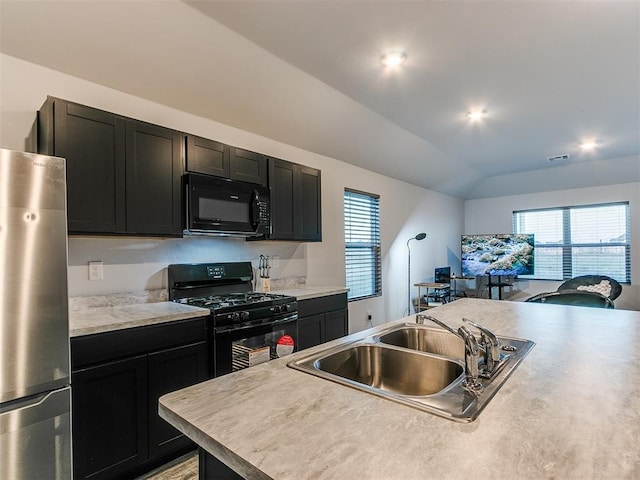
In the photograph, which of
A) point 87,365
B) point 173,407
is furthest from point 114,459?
point 173,407

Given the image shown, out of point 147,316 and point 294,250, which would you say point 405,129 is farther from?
point 147,316

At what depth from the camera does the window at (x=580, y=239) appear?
234 inches

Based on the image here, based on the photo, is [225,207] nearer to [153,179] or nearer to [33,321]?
[153,179]

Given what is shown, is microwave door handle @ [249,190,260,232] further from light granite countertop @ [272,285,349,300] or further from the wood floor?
the wood floor

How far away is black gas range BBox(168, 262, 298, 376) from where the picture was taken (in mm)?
2338

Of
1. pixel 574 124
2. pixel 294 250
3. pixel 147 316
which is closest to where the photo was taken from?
pixel 147 316

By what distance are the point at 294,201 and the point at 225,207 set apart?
83cm

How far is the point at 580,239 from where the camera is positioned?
6.31 meters

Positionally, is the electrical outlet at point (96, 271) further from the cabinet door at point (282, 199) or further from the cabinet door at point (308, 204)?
the cabinet door at point (308, 204)

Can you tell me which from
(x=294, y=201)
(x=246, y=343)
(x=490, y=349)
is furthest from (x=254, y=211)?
(x=490, y=349)

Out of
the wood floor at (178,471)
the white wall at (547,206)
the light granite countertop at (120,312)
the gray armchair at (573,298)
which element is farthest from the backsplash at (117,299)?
the white wall at (547,206)

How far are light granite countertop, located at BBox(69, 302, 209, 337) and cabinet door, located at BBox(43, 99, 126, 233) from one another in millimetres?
513

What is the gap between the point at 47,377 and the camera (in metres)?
1.53

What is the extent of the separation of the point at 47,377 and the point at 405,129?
3994 mm
